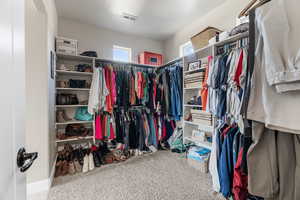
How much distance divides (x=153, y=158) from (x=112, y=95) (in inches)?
55.5

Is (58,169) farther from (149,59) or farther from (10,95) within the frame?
(149,59)

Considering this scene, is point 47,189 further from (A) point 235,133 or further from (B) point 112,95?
(A) point 235,133

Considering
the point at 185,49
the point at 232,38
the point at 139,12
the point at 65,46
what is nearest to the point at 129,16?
the point at 139,12

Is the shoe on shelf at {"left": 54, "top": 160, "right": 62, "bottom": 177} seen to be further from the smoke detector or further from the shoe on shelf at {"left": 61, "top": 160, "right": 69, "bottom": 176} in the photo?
the smoke detector

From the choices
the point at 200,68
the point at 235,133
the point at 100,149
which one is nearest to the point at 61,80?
the point at 100,149

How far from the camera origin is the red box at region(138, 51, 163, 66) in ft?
10.8

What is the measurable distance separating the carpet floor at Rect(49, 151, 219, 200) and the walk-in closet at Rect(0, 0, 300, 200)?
0.05 ft

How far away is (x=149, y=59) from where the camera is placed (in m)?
3.35

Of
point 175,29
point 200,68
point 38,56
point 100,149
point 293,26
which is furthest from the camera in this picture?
point 175,29

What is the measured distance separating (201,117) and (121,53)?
2.35m

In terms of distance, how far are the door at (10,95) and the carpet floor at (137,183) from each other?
53.2 inches

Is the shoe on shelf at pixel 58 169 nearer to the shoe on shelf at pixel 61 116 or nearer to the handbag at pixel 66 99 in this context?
the shoe on shelf at pixel 61 116

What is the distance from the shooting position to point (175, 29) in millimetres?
3303

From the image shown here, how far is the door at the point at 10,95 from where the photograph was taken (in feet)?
1.48
